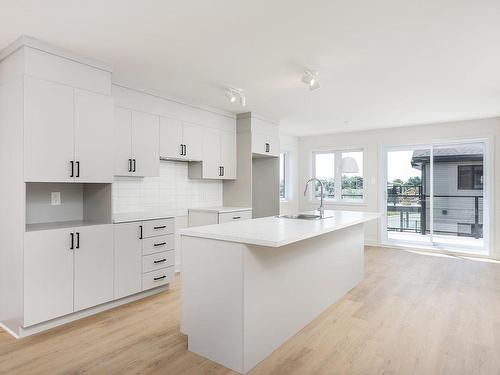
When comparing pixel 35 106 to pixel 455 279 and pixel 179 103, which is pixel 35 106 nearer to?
pixel 179 103

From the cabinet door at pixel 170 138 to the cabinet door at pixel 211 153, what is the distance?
1.57ft

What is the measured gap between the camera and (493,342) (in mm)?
2633

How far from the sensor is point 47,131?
283cm

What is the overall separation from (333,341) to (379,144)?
16.5 feet

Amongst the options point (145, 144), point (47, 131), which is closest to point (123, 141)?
point (145, 144)

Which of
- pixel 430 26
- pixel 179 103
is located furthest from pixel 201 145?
pixel 430 26

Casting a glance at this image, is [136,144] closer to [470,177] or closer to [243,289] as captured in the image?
[243,289]

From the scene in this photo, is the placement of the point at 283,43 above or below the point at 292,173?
above

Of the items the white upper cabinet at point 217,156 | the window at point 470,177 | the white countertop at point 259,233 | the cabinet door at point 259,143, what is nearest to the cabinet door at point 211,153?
the white upper cabinet at point 217,156

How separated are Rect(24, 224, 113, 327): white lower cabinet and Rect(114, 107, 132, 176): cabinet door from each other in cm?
80

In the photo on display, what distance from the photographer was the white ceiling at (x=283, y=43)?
2240mm

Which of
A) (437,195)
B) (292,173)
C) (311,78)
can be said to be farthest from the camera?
(292,173)

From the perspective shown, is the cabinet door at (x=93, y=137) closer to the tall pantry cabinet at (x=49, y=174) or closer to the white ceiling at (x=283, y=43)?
the tall pantry cabinet at (x=49, y=174)

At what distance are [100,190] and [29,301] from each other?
1189mm
